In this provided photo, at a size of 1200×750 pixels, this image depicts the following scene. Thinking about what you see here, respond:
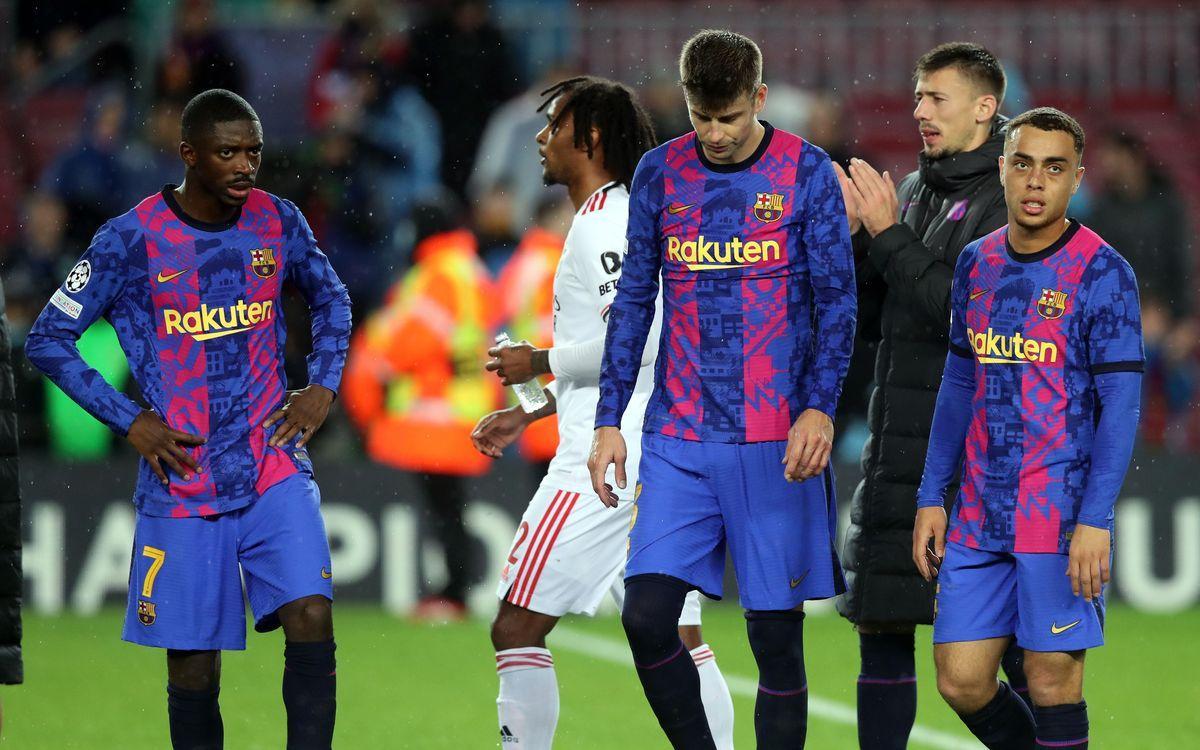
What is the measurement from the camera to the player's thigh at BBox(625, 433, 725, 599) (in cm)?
504

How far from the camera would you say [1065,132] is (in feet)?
15.8

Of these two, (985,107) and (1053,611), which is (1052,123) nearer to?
(985,107)

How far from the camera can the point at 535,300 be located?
9.90 m

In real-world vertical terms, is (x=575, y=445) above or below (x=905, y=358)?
below

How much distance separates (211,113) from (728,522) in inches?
68.7

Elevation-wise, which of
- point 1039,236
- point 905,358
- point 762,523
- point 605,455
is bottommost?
point 762,523

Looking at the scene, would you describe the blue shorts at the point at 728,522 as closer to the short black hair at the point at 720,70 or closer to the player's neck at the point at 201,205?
the short black hair at the point at 720,70

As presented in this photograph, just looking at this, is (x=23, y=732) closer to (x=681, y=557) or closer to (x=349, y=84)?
(x=681, y=557)

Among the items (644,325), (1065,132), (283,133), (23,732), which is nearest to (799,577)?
(644,325)

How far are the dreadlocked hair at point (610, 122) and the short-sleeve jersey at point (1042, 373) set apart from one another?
1.40 m

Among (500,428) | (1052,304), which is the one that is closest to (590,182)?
(500,428)

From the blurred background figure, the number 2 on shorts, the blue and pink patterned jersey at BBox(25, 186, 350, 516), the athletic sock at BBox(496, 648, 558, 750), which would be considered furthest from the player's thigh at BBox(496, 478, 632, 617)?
the blurred background figure

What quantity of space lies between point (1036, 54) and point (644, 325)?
35.8 feet

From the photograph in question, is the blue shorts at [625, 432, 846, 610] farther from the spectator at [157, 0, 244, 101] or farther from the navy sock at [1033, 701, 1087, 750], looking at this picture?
the spectator at [157, 0, 244, 101]
